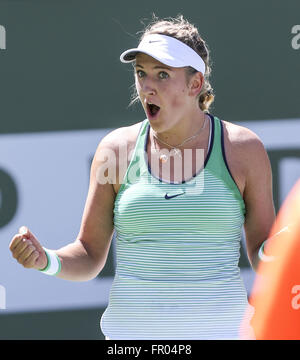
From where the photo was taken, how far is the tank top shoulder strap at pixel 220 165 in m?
2.52

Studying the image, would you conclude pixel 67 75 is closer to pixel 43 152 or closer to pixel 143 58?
pixel 43 152

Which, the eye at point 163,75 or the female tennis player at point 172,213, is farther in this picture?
the eye at point 163,75

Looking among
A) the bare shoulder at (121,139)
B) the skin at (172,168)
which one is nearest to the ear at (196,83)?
the skin at (172,168)

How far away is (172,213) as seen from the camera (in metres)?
2.45

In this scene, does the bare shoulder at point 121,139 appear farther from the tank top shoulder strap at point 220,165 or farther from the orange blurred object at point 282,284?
the orange blurred object at point 282,284

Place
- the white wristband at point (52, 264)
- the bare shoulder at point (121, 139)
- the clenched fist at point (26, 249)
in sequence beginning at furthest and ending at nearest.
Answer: the bare shoulder at point (121, 139) < the white wristband at point (52, 264) < the clenched fist at point (26, 249)

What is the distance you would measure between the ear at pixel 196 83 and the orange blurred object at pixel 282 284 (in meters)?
0.50

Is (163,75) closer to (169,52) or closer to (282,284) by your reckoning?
(169,52)

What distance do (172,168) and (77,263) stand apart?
1.46ft

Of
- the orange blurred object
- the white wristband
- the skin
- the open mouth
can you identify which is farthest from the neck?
the white wristband

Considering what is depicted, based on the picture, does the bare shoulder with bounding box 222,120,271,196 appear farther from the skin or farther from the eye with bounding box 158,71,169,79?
the eye with bounding box 158,71,169,79

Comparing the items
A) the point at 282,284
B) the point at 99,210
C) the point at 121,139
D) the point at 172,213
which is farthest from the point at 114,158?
the point at 282,284

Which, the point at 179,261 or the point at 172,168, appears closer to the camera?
the point at 179,261

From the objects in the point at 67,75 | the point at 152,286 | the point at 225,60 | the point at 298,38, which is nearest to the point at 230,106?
the point at 225,60
